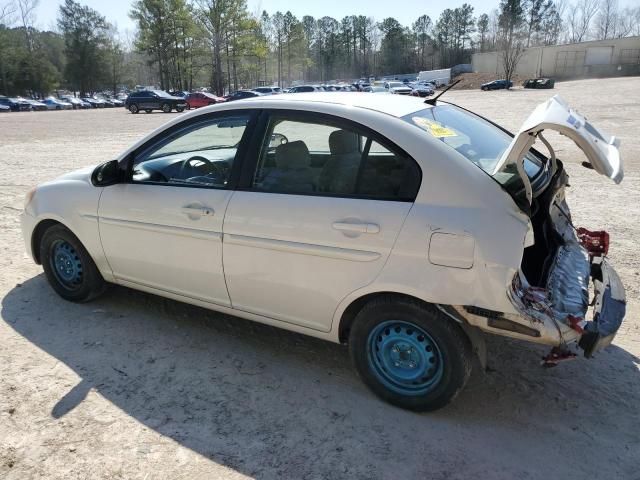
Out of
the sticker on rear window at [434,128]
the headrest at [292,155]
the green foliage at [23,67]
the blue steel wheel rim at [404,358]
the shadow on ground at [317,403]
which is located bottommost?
the shadow on ground at [317,403]

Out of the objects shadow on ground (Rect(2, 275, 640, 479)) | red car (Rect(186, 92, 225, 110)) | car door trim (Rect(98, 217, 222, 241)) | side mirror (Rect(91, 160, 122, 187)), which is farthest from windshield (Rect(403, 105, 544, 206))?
red car (Rect(186, 92, 225, 110))

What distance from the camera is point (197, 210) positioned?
331cm

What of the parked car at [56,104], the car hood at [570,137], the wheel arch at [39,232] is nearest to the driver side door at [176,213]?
the wheel arch at [39,232]

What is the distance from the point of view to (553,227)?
342 cm

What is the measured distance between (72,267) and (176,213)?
1424 mm

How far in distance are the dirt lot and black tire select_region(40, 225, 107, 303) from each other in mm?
138

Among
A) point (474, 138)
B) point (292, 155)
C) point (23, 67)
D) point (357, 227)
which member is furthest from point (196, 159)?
point (23, 67)

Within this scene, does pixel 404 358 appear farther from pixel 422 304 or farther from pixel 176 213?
pixel 176 213

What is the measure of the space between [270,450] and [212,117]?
7.08 feet

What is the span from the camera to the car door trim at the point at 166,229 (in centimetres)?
328

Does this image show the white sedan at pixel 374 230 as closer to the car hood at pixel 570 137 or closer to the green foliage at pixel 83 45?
the car hood at pixel 570 137

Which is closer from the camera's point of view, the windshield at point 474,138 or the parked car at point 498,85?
the windshield at point 474,138

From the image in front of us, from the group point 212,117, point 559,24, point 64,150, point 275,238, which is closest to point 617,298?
point 275,238

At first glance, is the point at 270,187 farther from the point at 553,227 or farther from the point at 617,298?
the point at 617,298
